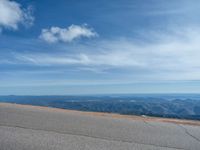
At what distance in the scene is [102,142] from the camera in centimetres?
645

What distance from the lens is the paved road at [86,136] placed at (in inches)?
233

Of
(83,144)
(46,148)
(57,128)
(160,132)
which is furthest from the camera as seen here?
(160,132)

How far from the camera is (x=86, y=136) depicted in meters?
7.00

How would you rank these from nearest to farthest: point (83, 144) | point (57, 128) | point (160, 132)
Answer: point (83, 144), point (57, 128), point (160, 132)

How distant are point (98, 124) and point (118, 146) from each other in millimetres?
2832

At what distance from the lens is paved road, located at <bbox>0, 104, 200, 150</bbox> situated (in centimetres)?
591

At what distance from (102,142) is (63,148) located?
1155mm

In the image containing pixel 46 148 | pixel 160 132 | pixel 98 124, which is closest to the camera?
pixel 46 148

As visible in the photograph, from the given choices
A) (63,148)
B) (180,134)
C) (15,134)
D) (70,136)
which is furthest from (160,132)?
(15,134)

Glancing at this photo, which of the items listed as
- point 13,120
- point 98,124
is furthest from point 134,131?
point 13,120

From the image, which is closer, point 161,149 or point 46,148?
point 46,148

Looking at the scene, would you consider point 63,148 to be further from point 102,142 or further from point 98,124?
point 98,124

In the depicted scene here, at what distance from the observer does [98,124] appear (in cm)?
898

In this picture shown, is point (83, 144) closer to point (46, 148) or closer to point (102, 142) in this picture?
point (102, 142)
